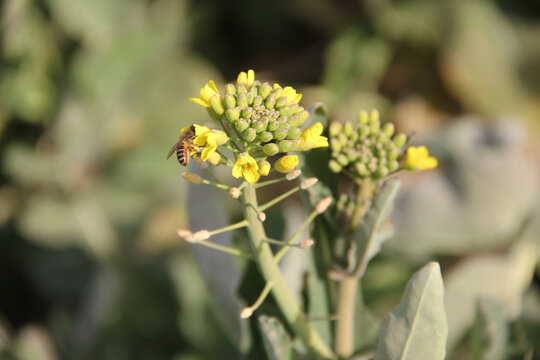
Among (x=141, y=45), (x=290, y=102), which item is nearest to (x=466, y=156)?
(x=290, y=102)

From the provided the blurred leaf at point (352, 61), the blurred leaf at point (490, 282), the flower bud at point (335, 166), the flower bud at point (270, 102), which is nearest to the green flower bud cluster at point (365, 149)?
the flower bud at point (335, 166)

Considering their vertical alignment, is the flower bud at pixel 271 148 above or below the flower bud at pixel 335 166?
above

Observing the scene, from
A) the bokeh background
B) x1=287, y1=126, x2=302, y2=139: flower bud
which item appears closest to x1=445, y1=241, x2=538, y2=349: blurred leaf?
the bokeh background

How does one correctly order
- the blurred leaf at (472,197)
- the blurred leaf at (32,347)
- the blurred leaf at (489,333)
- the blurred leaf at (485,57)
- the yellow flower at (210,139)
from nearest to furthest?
the yellow flower at (210,139) < the blurred leaf at (489,333) < the blurred leaf at (32,347) < the blurred leaf at (472,197) < the blurred leaf at (485,57)

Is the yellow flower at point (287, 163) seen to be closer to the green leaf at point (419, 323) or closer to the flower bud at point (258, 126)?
the flower bud at point (258, 126)

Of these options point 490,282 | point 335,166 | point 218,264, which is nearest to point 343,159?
point 335,166

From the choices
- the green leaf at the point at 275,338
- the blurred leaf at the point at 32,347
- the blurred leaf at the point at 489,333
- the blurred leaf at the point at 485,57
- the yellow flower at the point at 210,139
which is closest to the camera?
the yellow flower at the point at 210,139

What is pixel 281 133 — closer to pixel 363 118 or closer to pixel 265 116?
pixel 265 116
